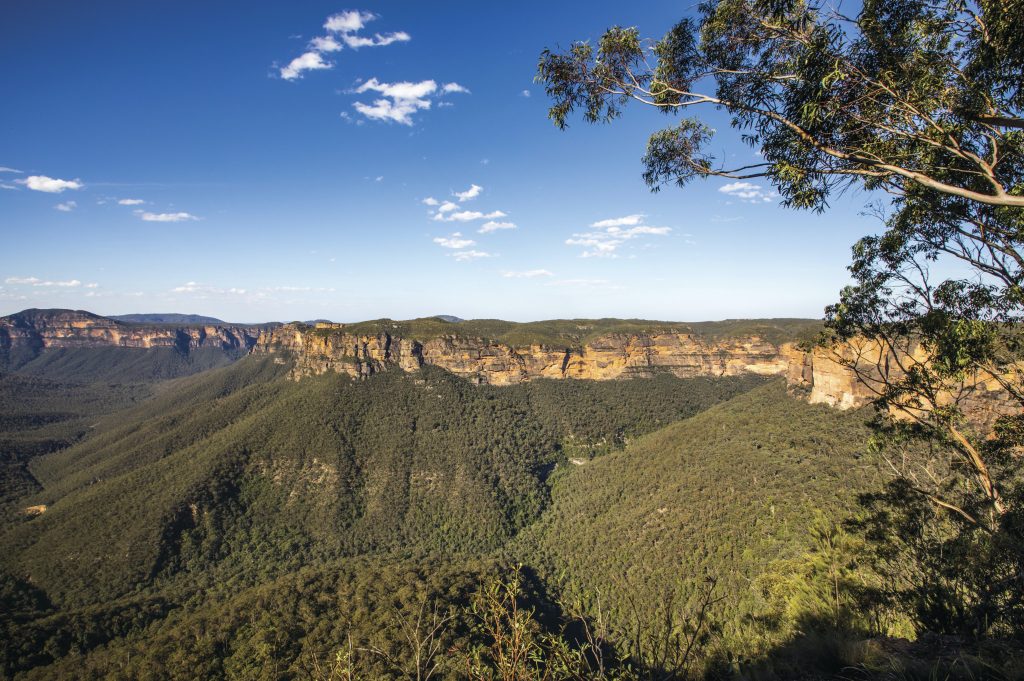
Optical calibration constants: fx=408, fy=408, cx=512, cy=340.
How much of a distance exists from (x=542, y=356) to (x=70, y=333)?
226 m

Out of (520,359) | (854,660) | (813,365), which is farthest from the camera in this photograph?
(520,359)

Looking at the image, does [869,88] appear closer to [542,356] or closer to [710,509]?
[710,509]

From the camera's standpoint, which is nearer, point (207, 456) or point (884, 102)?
point (884, 102)

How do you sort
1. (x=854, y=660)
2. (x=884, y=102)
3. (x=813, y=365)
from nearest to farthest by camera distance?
(x=854, y=660) → (x=884, y=102) → (x=813, y=365)

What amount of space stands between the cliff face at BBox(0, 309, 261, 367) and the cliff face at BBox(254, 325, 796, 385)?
156761 millimetres

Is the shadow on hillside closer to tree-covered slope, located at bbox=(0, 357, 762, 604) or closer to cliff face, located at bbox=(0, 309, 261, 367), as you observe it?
tree-covered slope, located at bbox=(0, 357, 762, 604)

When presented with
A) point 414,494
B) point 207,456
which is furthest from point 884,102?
point 207,456

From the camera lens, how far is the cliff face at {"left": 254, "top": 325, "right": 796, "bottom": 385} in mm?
69500

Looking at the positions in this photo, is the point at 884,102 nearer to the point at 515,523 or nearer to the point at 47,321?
the point at 515,523

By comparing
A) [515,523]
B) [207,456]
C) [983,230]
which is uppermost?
[983,230]

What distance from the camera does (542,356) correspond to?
72.6 metres

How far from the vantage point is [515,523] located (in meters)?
45.6

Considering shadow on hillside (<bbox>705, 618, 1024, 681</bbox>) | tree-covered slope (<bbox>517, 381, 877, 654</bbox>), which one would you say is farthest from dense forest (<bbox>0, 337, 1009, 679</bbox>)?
tree-covered slope (<bbox>517, 381, 877, 654</bbox>)

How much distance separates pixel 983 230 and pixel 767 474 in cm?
2404
